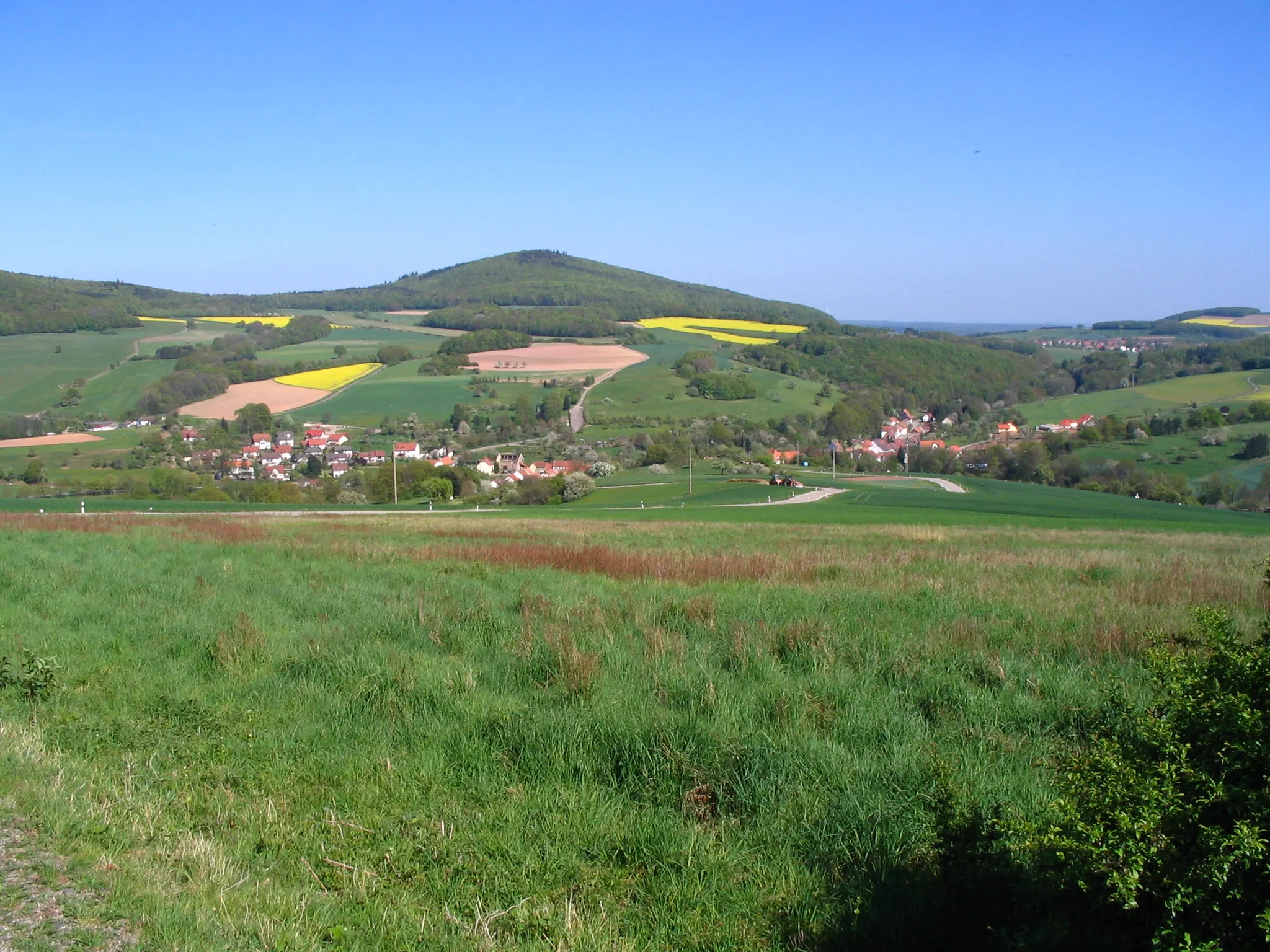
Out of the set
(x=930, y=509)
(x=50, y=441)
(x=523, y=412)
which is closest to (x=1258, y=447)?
(x=930, y=509)

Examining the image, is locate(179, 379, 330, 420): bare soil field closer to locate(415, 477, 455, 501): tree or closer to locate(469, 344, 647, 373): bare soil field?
locate(469, 344, 647, 373): bare soil field

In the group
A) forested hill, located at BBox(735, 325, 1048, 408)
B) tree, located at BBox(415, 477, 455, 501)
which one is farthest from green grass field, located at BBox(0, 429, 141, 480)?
forested hill, located at BBox(735, 325, 1048, 408)

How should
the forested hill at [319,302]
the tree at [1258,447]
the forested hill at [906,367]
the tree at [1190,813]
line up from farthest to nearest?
1. the forested hill at [906,367]
2. the forested hill at [319,302]
3. the tree at [1258,447]
4. the tree at [1190,813]

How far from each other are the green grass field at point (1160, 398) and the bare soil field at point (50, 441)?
325ft

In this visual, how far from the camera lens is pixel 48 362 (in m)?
96.1

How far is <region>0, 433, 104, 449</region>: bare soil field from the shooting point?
7450 cm

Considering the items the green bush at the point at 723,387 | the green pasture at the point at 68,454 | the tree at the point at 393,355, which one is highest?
the tree at the point at 393,355

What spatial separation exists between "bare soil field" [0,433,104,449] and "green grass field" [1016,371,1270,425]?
98948 mm

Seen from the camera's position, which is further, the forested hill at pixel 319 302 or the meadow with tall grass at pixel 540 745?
the forested hill at pixel 319 302

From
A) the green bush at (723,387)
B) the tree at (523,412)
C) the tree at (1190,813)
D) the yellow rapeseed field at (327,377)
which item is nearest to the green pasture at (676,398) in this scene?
the green bush at (723,387)

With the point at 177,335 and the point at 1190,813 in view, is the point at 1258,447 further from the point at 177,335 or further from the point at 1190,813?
the point at 177,335

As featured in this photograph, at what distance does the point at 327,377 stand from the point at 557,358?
31.3 m

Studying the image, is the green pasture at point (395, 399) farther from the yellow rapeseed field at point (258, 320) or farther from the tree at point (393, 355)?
the yellow rapeseed field at point (258, 320)

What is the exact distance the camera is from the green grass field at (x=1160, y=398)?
3861 inches
